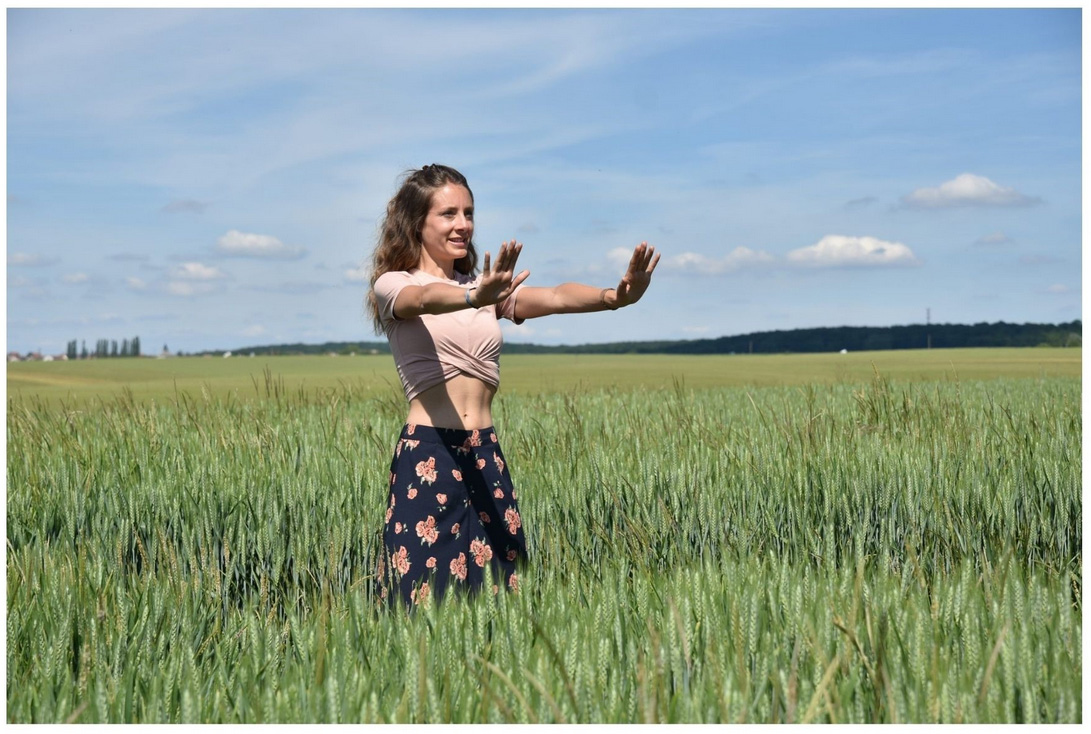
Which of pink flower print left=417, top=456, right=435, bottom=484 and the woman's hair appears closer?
pink flower print left=417, top=456, right=435, bottom=484

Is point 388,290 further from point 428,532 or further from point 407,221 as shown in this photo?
point 428,532

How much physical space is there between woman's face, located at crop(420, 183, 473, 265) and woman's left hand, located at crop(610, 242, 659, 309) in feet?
2.12

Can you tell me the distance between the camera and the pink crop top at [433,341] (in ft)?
11.7

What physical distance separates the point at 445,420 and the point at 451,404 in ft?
0.21

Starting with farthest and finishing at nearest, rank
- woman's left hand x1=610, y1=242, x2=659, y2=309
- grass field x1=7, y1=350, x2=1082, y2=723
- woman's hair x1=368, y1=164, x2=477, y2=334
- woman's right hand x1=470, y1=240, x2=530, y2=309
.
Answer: woman's hair x1=368, y1=164, x2=477, y2=334, woman's left hand x1=610, y1=242, x2=659, y2=309, woman's right hand x1=470, y1=240, x2=530, y2=309, grass field x1=7, y1=350, x2=1082, y2=723

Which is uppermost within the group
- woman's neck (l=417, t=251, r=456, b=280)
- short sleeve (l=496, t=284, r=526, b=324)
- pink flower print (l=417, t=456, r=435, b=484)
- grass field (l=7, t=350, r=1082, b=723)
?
woman's neck (l=417, t=251, r=456, b=280)

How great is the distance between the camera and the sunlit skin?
10.6ft

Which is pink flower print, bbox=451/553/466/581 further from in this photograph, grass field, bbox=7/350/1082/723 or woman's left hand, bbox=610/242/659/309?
woman's left hand, bbox=610/242/659/309

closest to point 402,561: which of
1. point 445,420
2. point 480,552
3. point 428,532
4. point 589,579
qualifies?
point 428,532

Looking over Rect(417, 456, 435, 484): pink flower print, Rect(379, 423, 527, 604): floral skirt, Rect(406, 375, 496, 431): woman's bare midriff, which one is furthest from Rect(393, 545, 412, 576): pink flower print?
Rect(406, 375, 496, 431): woman's bare midriff

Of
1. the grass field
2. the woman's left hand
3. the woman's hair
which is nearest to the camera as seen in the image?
the grass field

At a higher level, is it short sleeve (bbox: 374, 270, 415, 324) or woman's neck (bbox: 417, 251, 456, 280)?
woman's neck (bbox: 417, 251, 456, 280)

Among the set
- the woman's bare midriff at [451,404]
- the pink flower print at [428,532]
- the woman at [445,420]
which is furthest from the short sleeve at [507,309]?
the pink flower print at [428,532]
